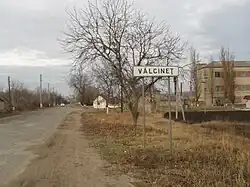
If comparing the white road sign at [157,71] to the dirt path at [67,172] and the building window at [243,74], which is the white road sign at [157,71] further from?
the building window at [243,74]

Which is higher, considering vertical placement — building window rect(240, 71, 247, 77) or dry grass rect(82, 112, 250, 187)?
building window rect(240, 71, 247, 77)

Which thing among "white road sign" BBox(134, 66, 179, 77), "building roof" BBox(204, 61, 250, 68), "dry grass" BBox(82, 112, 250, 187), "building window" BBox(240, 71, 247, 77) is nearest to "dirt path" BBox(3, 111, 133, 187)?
"dry grass" BBox(82, 112, 250, 187)

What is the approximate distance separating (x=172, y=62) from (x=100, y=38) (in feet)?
14.9

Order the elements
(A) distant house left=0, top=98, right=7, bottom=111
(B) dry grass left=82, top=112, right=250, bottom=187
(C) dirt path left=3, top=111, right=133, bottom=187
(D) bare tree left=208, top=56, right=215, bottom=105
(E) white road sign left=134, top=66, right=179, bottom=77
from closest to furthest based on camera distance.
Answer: (B) dry grass left=82, top=112, right=250, bottom=187 < (C) dirt path left=3, top=111, right=133, bottom=187 < (E) white road sign left=134, top=66, right=179, bottom=77 < (A) distant house left=0, top=98, right=7, bottom=111 < (D) bare tree left=208, top=56, right=215, bottom=105

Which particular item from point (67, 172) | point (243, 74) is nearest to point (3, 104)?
point (243, 74)

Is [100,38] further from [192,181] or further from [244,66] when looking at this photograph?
[244,66]

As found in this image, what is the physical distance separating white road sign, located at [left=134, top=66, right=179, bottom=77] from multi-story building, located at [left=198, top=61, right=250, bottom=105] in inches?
3158

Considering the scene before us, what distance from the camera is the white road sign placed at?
11461mm

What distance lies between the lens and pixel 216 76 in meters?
102

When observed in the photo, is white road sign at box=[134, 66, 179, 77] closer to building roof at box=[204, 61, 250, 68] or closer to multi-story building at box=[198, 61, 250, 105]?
multi-story building at box=[198, 61, 250, 105]

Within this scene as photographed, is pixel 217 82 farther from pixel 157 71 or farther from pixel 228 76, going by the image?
pixel 157 71

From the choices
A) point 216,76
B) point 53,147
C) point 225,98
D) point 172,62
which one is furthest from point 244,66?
point 53,147

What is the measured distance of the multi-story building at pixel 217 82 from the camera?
316 feet

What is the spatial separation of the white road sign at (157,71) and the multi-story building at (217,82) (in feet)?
263
